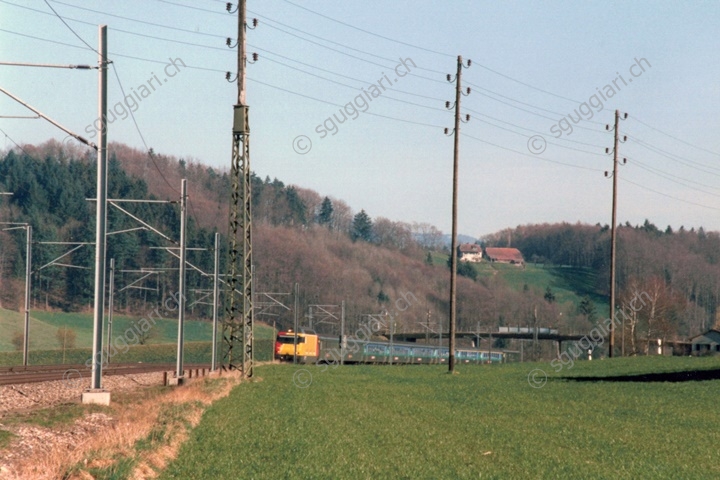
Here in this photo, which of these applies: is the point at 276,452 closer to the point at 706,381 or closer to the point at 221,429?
the point at 221,429

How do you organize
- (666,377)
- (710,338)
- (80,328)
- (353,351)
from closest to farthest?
1. (666,377)
2. (353,351)
3. (710,338)
4. (80,328)

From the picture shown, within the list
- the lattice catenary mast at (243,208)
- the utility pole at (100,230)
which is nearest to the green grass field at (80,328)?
the lattice catenary mast at (243,208)

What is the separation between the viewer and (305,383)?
159ft

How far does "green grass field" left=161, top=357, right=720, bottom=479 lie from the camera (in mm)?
17969

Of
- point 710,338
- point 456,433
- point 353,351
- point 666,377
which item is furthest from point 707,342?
point 456,433

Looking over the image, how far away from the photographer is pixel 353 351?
95.8 m

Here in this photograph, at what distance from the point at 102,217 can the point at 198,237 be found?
13617cm

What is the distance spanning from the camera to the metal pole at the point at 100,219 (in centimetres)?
2830

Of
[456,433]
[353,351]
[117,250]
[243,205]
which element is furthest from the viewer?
[117,250]

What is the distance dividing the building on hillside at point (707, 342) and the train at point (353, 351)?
29.6 meters

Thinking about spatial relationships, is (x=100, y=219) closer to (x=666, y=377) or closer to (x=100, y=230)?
(x=100, y=230)

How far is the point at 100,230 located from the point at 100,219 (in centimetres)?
33

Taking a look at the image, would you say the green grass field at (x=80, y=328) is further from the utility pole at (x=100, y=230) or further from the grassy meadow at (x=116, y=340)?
the utility pole at (x=100, y=230)

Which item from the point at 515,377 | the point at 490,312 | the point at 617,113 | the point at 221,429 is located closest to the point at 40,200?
the point at 490,312
